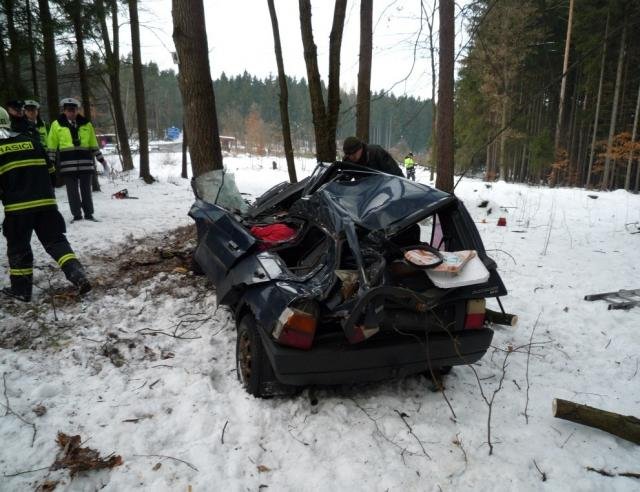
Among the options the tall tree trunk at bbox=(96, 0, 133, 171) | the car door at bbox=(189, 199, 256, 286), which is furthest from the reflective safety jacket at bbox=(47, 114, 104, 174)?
the tall tree trunk at bbox=(96, 0, 133, 171)

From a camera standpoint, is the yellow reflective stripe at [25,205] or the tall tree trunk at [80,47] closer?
the yellow reflective stripe at [25,205]

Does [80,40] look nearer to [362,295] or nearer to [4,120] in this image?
[4,120]

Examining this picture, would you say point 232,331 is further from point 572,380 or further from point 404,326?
point 572,380

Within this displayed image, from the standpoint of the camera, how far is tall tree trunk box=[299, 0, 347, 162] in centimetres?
750

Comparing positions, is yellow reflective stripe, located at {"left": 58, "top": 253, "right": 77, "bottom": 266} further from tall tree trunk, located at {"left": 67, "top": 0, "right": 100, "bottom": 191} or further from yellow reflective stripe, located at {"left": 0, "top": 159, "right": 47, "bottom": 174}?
tall tree trunk, located at {"left": 67, "top": 0, "right": 100, "bottom": 191}

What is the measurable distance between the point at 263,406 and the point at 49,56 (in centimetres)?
1113

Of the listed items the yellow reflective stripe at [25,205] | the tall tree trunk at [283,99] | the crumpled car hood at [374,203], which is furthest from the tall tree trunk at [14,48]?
the crumpled car hood at [374,203]

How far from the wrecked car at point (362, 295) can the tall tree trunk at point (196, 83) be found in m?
3.07

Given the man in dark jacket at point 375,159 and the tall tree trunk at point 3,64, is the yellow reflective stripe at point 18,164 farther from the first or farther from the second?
the tall tree trunk at point 3,64

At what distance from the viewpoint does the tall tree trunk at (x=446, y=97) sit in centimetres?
747

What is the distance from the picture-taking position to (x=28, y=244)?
3980 millimetres

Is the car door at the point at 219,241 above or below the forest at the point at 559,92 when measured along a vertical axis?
below

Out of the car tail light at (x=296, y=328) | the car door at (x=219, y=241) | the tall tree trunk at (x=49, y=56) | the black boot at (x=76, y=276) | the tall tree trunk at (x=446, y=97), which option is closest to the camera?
the car tail light at (x=296, y=328)

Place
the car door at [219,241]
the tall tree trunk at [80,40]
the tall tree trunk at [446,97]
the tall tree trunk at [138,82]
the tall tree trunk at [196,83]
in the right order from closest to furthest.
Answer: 1. the car door at [219,241]
2. the tall tree trunk at [196,83]
3. the tall tree trunk at [446,97]
4. the tall tree trunk at [80,40]
5. the tall tree trunk at [138,82]
